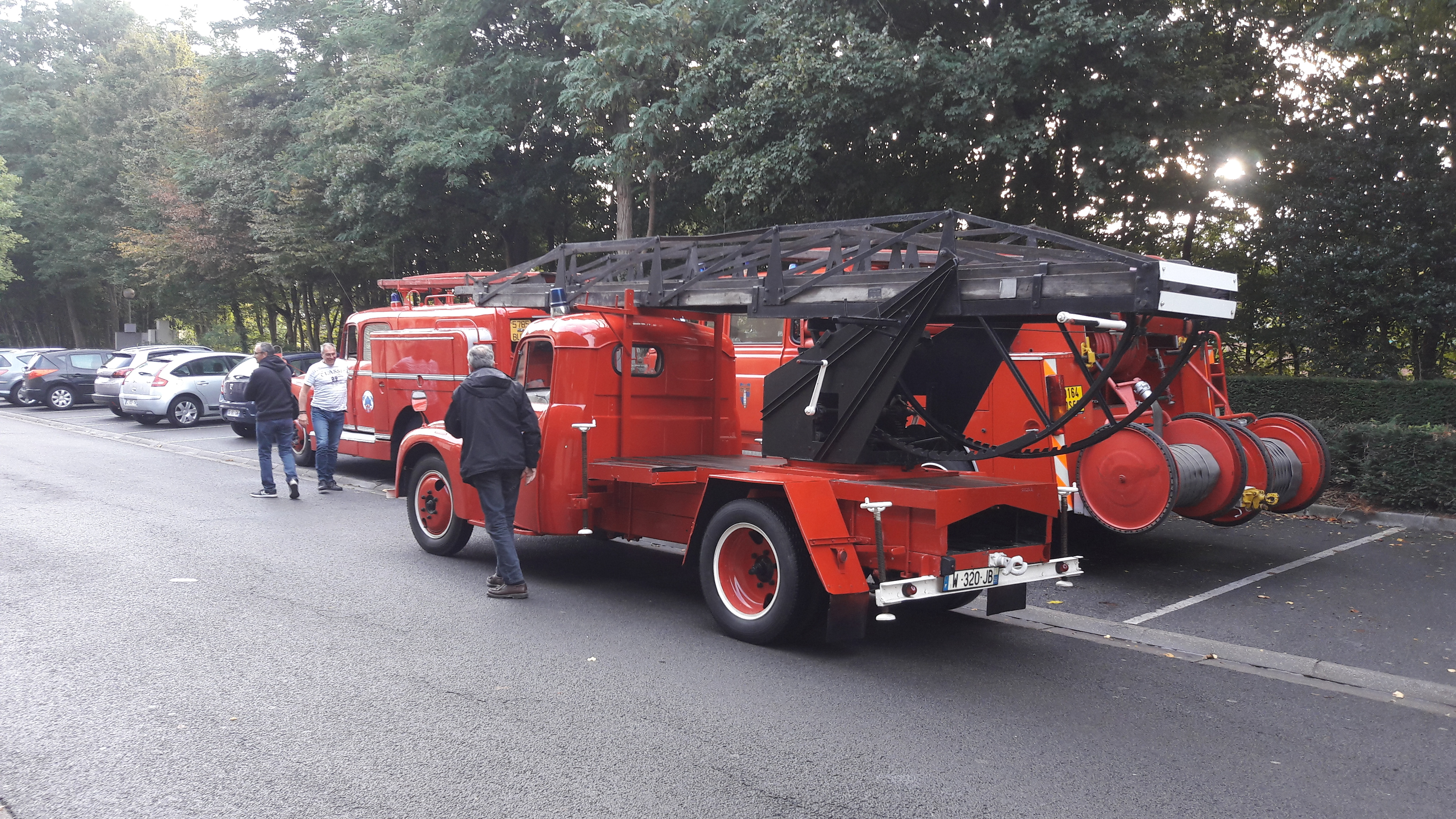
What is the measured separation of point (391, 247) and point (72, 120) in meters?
30.6

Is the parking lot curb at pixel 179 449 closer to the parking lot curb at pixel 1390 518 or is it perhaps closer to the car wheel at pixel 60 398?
the car wheel at pixel 60 398

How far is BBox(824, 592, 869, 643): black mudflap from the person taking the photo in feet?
19.0

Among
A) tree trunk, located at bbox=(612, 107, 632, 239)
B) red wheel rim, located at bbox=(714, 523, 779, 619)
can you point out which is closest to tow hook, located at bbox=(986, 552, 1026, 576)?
red wheel rim, located at bbox=(714, 523, 779, 619)

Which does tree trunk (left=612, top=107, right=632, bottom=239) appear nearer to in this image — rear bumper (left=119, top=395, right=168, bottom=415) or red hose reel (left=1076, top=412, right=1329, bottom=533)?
rear bumper (left=119, top=395, right=168, bottom=415)

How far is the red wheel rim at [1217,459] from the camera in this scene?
8477 mm

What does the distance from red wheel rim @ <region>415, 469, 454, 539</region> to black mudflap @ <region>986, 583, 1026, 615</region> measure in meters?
4.57

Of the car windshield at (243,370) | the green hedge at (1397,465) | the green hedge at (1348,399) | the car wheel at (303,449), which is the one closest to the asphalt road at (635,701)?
the green hedge at (1397,465)

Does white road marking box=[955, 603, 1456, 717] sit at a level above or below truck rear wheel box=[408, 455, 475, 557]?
below

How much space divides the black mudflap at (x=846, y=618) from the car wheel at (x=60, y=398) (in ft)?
94.0

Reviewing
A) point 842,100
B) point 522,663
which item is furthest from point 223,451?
point 522,663

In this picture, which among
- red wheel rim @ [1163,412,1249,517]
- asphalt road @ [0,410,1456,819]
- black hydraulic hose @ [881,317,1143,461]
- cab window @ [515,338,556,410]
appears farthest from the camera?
red wheel rim @ [1163,412,1249,517]

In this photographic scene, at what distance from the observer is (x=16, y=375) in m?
29.4

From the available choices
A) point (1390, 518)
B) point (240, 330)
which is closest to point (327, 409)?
point (1390, 518)

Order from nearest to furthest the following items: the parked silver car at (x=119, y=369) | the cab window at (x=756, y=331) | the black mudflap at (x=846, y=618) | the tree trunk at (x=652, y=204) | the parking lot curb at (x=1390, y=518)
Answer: the black mudflap at (x=846, y=618), the parking lot curb at (x=1390, y=518), the cab window at (x=756, y=331), the tree trunk at (x=652, y=204), the parked silver car at (x=119, y=369)
